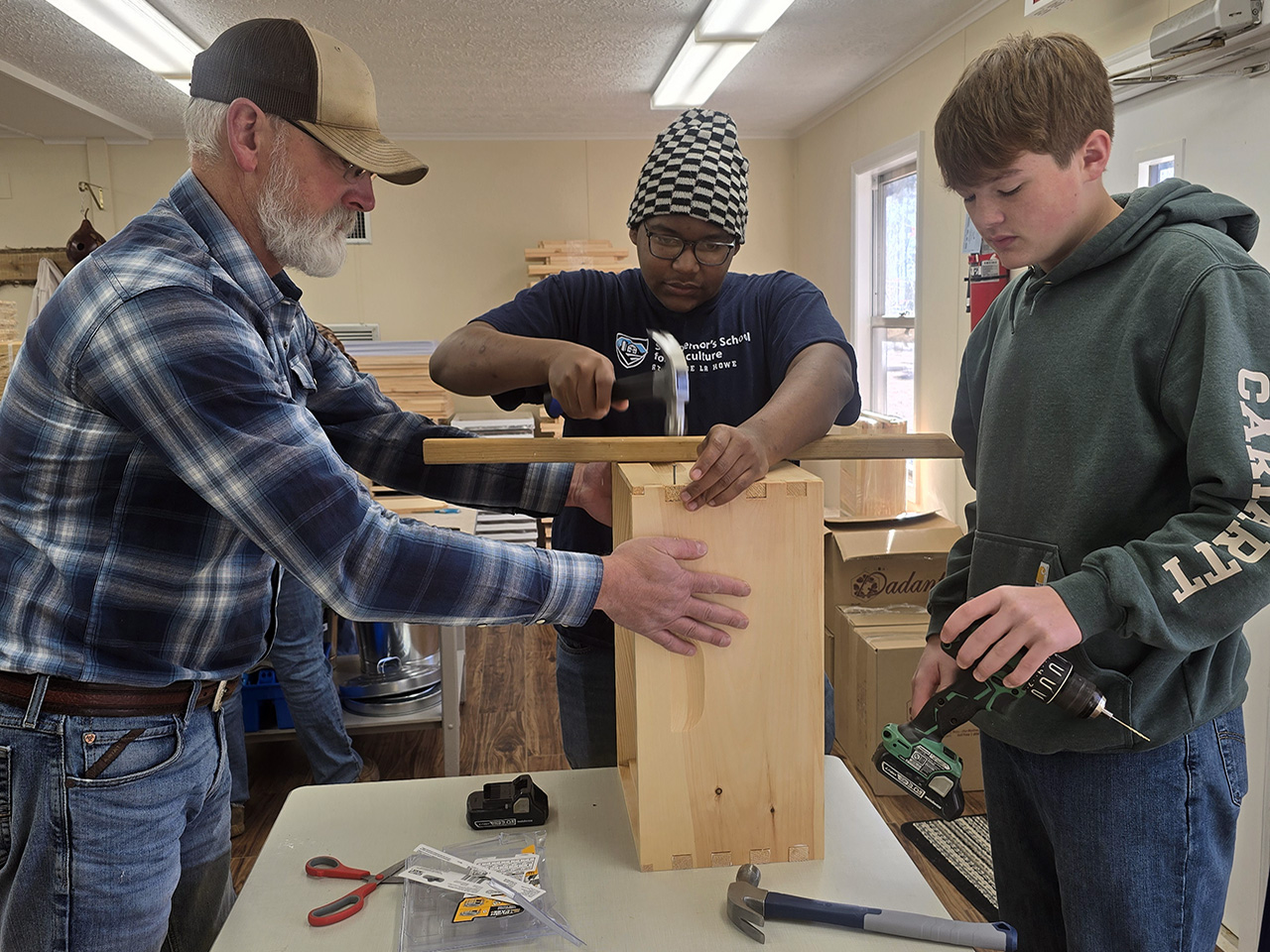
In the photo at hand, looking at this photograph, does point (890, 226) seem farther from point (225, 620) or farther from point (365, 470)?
point (225, 620)

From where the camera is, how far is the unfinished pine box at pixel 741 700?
3.61 feet

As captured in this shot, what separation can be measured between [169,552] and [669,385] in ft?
2.05

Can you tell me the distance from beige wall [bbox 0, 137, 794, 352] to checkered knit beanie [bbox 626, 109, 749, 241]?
4675 mm

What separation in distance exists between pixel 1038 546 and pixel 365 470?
991mm

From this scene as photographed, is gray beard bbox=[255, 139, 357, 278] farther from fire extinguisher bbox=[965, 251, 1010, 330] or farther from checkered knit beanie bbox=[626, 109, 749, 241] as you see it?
fire extinguisher bbox=[965, 251, 1010, 330]

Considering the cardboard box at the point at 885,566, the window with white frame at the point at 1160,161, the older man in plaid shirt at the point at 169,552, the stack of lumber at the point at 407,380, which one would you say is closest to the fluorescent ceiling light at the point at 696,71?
the window with white frame at the point at 1160,161

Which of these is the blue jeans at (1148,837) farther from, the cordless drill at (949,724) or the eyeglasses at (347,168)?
the eyeglasses at (347,168)

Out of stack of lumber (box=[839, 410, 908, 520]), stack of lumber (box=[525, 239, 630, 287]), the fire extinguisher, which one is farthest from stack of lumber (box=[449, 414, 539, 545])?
the fire extinguisher

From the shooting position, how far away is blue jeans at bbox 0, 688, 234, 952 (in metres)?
1.09

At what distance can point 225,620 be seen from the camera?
1128 mm

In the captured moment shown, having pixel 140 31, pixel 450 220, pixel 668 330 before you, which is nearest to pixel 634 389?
pixel 668 330

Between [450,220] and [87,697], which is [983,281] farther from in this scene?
[450,220]

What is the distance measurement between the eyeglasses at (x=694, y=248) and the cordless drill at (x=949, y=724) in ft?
2.56

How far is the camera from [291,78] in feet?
3.90
